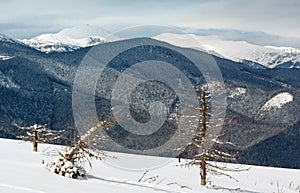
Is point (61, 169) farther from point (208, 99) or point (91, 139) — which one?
point (208, 99)

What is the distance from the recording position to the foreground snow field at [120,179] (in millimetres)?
7164

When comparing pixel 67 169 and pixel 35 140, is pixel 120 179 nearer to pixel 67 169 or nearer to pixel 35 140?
pixel 67 169

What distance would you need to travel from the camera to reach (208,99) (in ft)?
51.1

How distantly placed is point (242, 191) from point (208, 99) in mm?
3603

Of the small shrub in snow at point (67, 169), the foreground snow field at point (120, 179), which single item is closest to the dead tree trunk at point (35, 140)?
the foreground snow field at point (120, 179)

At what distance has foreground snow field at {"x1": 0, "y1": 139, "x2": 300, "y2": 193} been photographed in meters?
7.16

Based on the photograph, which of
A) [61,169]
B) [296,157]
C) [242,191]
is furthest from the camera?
[296,157]

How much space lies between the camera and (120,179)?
33.4ft

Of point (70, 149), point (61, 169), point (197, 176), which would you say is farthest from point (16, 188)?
point (197, 176)

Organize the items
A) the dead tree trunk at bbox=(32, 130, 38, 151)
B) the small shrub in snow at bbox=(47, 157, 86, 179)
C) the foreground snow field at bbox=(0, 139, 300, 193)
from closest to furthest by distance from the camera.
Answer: the foreground snow field at bbox=(0, 139, 300, 193)
the small shrub in snow at bbox=(47, 157, 86, 179)
the dead tree trunk at bbox=(32, 130, 38, 151)

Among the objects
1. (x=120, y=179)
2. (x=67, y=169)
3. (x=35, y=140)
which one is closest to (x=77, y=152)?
(x=67, y=169)

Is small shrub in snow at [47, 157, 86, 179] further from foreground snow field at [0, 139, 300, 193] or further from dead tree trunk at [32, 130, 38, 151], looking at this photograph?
dead tree trunk at [32, 130, 38, 151]

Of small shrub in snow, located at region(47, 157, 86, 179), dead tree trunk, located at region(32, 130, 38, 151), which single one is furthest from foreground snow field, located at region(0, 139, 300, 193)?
dead tree trunk, located at region(32, 130, 38, 151)

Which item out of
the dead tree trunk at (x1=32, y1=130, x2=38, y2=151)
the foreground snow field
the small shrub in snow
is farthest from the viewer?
the dead tree trunk at (x1=32, y1=130, x2=38, y2=151)
